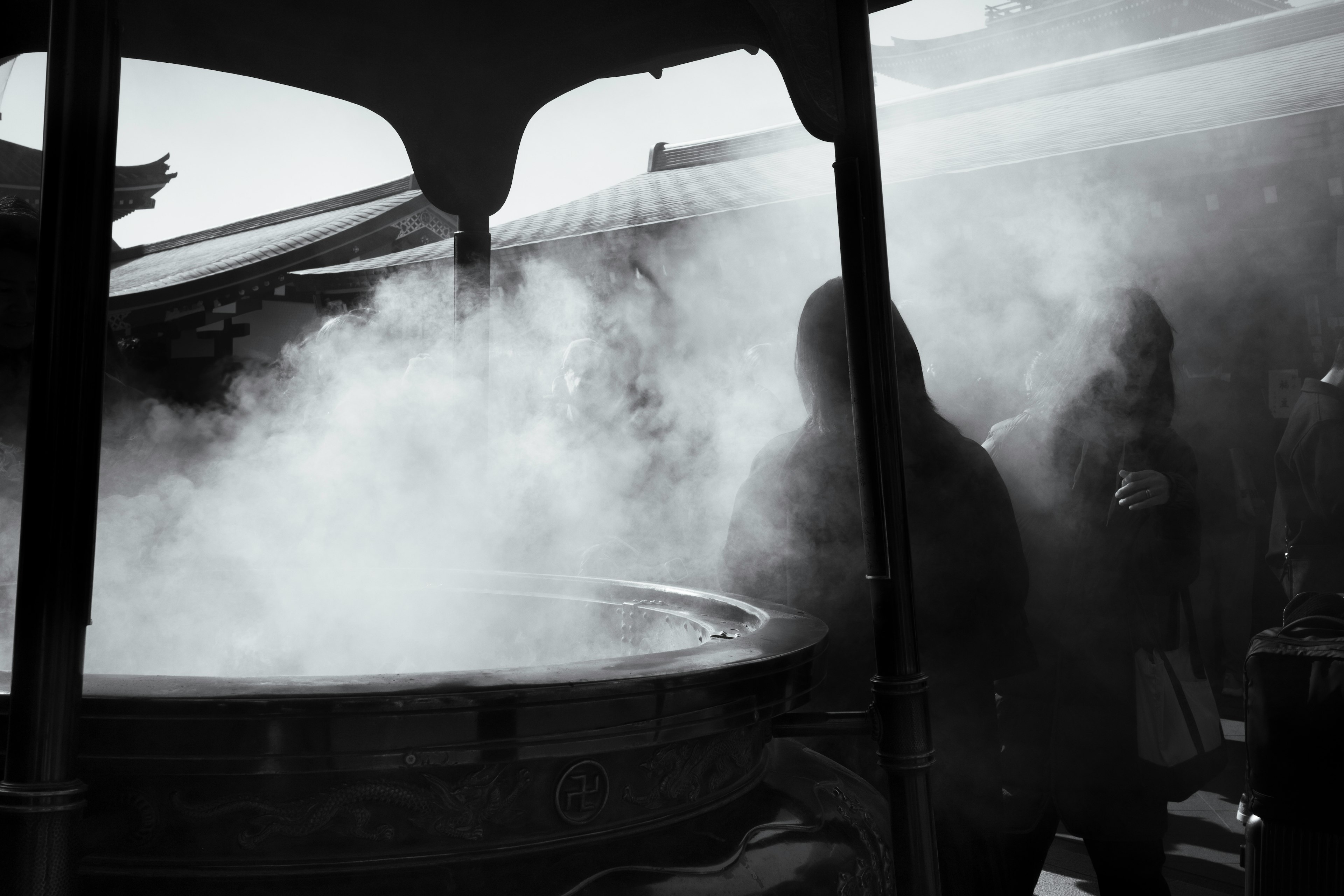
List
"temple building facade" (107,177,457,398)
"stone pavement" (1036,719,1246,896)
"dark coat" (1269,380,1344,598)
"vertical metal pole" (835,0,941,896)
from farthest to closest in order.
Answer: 1. "temple building facade" (107,177,457,398)
2. "dark coat" (1269,380,1344,598)
3. "stone pavement" (1036,719,1246,896)
4. "vertical metal pole" (835,0,941,896)

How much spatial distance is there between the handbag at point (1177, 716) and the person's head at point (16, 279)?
8.76 feet

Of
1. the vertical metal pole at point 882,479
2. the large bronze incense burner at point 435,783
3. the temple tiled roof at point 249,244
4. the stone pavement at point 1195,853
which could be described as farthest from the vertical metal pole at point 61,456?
the temple tiled roof at point 249,244

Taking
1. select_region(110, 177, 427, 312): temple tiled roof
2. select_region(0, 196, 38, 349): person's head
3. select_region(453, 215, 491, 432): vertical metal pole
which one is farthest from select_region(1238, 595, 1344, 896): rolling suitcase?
select_region(110, 177, 427, 312): temple tiled roof

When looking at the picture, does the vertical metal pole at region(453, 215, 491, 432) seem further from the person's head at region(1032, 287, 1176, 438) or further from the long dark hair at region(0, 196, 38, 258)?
the person's head at region(1032, 287, 1176, 438)

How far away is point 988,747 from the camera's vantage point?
204 centimetres

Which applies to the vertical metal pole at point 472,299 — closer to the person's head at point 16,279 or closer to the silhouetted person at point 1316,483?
the person's head at point 16,279

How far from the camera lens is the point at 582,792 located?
105cm

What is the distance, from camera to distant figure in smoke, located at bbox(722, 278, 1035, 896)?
6.46 feet

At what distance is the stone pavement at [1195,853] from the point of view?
9.50ft

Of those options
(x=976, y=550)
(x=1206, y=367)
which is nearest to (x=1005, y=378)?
(x=1206, y=367)

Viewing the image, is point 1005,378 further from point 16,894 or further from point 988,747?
point 16,894

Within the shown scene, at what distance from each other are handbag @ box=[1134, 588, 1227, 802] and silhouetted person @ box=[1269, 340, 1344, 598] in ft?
4.99

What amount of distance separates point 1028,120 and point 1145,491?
5.15 metres

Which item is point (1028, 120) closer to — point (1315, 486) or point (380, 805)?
point (1315, 486)
